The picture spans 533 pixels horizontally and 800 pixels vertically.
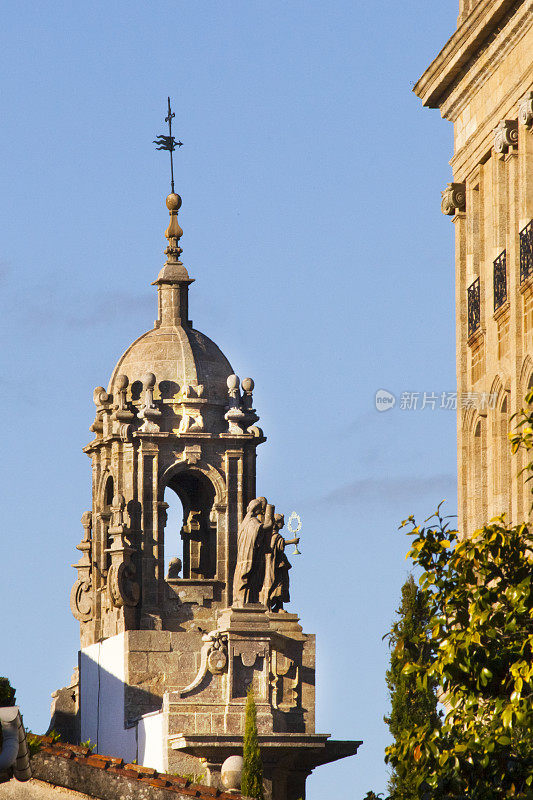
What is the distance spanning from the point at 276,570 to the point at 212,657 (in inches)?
141

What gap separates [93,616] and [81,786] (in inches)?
1124

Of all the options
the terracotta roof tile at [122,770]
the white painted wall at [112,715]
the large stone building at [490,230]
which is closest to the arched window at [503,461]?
the large stone building at [490,230]

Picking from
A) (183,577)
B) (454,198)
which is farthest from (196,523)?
(454,198)

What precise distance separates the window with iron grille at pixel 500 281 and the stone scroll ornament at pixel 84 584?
95.8 feet

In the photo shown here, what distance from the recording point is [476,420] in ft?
113

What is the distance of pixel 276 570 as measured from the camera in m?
56.4

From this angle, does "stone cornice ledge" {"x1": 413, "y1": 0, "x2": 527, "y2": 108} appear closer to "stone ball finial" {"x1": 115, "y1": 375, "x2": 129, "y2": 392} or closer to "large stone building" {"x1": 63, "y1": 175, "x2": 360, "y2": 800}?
"large stone building" {"x1": 63, "y1": 175, "x2": 360, "y2": 800}

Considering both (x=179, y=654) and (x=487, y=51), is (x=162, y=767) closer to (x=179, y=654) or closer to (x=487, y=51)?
(x=179, y=654)

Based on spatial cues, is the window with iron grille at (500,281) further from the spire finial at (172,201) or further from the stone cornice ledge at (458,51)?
the spire finial at (172,201)

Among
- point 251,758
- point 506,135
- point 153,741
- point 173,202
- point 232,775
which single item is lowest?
point 232,775

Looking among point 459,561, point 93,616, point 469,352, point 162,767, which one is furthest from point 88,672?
point 459,561

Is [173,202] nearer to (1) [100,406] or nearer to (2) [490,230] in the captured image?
(1) [100,406]

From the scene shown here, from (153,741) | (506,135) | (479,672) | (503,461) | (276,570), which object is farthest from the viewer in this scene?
(276,570)

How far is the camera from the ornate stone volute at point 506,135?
108 feet
